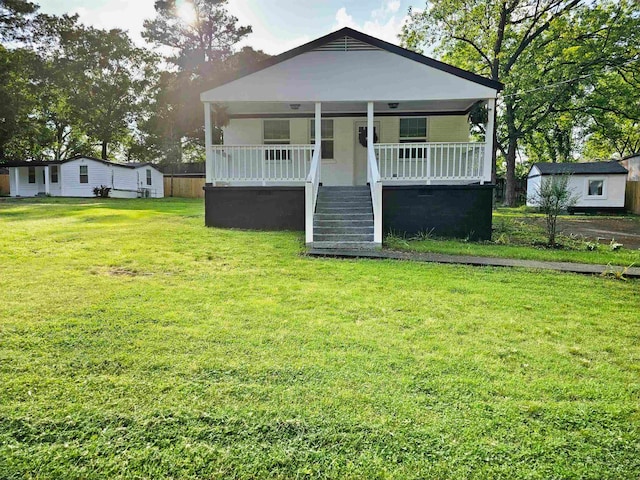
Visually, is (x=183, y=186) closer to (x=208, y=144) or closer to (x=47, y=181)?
(x=47, y=181)

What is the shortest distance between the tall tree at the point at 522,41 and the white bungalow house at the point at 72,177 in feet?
73.3

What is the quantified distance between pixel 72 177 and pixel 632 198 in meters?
35.3

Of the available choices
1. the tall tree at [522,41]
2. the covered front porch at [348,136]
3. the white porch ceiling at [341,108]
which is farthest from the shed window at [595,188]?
the white porch ceiling at [341,108]

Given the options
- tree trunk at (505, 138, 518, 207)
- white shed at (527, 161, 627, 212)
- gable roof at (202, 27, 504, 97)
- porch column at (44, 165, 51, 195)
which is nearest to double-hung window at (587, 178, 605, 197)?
white shed at (527, 161, 627, 212)

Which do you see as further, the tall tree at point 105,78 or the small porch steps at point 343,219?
the tall tree at point 105,78

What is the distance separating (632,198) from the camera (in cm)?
2245

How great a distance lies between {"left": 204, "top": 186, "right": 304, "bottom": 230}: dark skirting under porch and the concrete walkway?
123 inches

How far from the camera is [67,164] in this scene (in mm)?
28234

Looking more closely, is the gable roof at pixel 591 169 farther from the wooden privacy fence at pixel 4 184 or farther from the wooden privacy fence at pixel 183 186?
the wooden privacy fence at pixel 4 184

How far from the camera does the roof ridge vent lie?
36.1 ft

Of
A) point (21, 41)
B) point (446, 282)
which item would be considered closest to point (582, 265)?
point (446, 282)

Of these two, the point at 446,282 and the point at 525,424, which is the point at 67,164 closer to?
the point at 446,282

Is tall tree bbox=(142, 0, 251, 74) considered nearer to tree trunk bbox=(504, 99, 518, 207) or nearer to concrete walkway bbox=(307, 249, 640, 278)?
tree trunk bbox=(504, 99, 518, 207)

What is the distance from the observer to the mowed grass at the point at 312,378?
7.02ft
